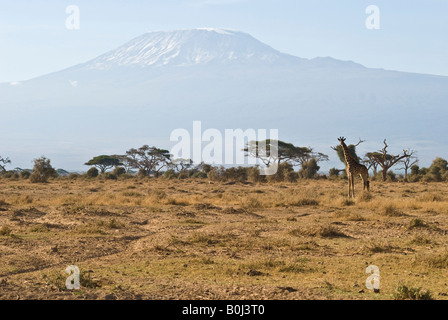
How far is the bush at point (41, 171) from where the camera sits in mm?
42281

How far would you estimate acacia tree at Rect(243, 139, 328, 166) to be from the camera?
65.8 meters

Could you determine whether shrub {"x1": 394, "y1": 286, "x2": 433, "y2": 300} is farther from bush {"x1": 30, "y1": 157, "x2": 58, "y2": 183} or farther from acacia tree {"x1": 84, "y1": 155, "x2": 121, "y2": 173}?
acacia tree {"x1": 84, "y1": 155, "x2": 121, "y2": 173}

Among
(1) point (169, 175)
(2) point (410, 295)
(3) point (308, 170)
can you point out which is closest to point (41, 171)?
(1) point (169, 175)

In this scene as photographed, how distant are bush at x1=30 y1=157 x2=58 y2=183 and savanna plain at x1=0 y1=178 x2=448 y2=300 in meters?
22.3

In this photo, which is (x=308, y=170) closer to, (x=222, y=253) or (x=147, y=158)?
(x=147, y=158)

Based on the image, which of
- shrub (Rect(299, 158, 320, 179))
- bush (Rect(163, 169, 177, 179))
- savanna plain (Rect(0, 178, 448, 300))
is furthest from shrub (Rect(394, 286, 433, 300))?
bush (Rect(163, 169, 177, 179))

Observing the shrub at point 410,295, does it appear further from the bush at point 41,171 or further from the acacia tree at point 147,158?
the acacia tree at point 147,158

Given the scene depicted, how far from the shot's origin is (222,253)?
39.7ft

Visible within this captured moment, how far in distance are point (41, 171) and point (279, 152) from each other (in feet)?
98.6

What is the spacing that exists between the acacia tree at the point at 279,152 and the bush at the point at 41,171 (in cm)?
2729

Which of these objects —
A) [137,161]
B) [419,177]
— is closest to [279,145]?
[137,161]

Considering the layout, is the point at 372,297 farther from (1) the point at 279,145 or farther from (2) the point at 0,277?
(1) the point at 279,145

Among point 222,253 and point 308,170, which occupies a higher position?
point 308,170

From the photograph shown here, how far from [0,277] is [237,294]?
13.6 ft
